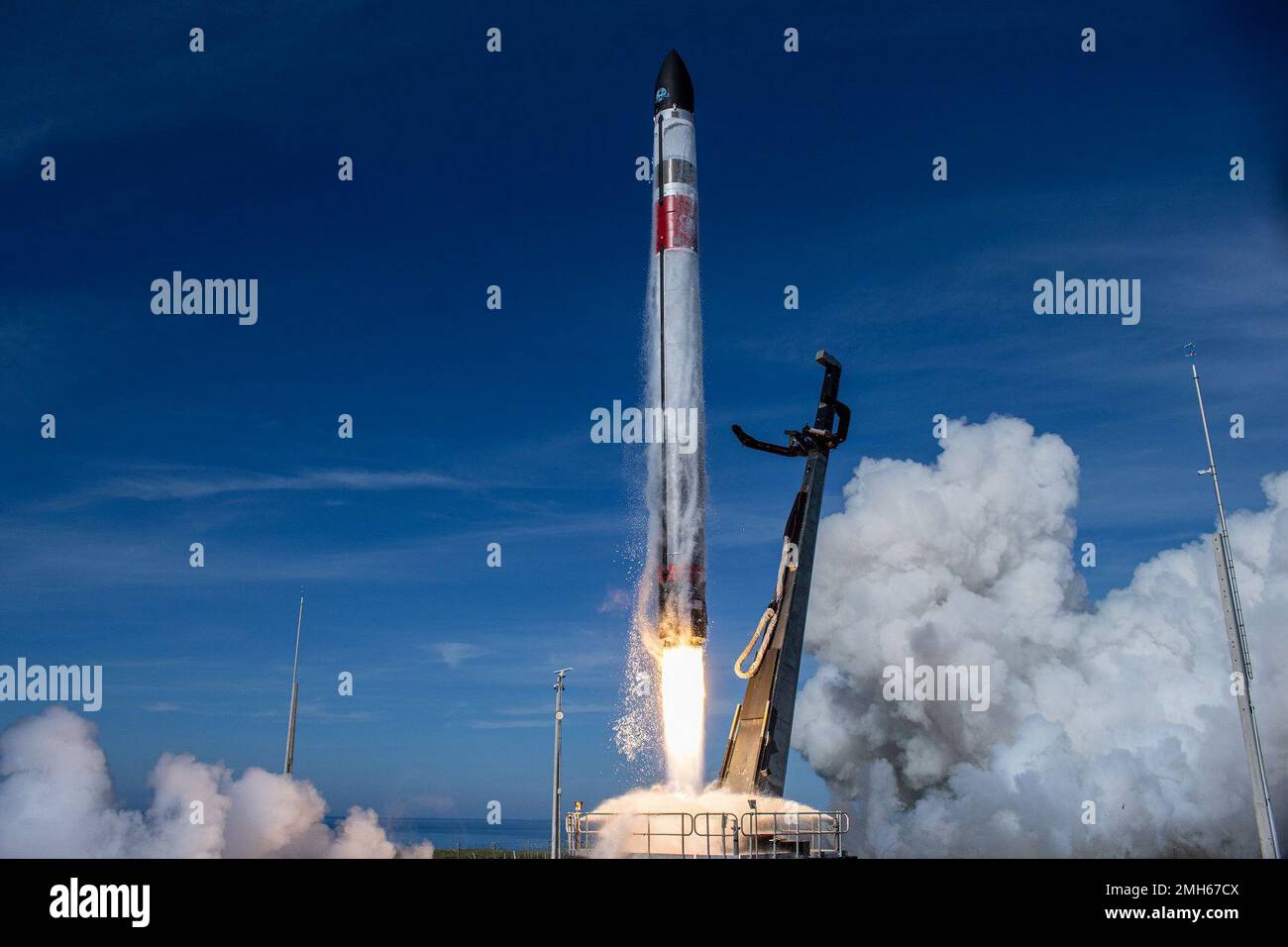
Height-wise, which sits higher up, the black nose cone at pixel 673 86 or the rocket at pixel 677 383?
the black nose cone at pixel 673 86

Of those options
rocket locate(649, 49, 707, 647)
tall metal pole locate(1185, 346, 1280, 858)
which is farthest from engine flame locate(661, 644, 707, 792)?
tall metal pole locate(1185, 346, 1280, 858)

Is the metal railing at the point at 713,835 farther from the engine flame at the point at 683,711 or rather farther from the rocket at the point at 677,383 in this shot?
the rocket at the point at 677,383

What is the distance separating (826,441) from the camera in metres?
44.1

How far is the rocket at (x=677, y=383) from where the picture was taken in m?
41.5

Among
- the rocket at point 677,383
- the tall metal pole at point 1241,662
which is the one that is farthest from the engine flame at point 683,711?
the tall metal pole at point 1241,662

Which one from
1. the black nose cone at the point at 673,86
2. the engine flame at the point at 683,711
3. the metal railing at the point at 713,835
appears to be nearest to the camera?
the metal railing at the point at 713,835

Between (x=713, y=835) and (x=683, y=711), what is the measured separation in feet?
18.2

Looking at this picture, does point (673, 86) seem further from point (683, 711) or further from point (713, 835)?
point (713, 835)

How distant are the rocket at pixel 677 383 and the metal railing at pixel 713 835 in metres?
6.61

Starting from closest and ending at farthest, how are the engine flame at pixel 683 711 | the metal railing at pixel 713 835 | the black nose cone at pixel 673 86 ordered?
the metal railing at pixel 713 835 < the engine flame at pixel 683 711 < the black nose cone at pixel 673 86

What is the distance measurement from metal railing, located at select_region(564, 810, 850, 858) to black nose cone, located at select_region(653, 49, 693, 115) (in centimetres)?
2750

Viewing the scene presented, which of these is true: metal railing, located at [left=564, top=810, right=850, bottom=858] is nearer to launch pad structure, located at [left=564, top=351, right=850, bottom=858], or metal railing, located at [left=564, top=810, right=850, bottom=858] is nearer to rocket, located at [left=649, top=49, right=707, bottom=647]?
launch pad structure, located at [left=564, top=351, right=850, bottom=858]
